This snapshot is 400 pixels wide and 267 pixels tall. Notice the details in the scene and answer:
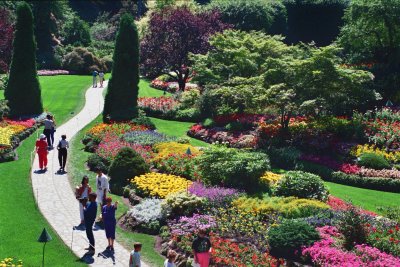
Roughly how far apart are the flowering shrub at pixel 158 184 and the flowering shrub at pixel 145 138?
16.5 feet

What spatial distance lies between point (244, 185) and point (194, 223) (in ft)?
14.1

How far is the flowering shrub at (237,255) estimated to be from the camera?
48.5ft

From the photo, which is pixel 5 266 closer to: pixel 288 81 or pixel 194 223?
pixel 194 223

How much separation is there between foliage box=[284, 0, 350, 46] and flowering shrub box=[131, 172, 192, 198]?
1491 inches

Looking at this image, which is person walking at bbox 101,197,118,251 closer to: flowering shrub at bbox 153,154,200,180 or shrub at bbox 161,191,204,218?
shrub at bbox 161,191,204,218

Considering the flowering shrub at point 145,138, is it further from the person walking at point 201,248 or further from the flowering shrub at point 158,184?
the person walking at point 201,248

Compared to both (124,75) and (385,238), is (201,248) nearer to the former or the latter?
(385,238)

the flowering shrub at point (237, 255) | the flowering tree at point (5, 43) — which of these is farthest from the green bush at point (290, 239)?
the flowering tree at point (5, 43)

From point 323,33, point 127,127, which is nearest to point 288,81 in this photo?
point 127,127

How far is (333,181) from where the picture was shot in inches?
979

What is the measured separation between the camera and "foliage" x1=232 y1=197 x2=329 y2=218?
17.9 metres

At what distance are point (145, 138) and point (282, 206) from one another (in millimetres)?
11038

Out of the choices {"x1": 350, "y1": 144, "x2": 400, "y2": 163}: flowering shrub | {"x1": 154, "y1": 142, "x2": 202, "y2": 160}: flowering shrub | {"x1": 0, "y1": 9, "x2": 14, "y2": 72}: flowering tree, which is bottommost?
{"x1": 154, "y1": 142, "x2": 202, "y2": 160}: flowering shrub

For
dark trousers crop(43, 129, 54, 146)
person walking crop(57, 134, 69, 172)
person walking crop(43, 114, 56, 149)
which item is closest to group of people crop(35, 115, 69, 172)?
person walking crop(57, 134, 69, 172)
